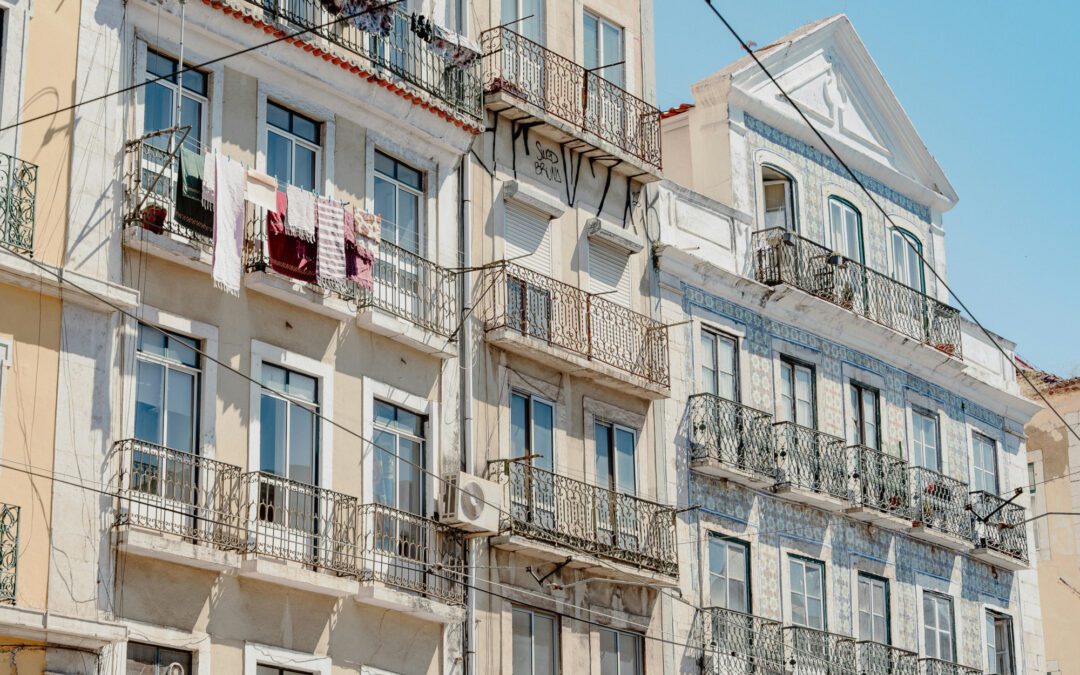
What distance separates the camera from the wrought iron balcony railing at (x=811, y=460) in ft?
98.1

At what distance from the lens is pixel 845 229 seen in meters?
33.4

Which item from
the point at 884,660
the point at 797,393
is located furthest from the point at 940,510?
the point at 797,393

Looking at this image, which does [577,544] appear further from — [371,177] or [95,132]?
[95,132]

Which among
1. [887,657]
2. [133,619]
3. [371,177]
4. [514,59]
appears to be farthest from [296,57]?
[887,657]

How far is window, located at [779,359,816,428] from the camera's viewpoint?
30719mm

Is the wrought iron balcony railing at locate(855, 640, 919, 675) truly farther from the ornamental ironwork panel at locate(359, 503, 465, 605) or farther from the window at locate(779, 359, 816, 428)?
the ornamental ironwork panel at locate(359, 503, 465, 605)

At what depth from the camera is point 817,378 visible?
1239 inches

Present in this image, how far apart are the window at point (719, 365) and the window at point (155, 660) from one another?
10705 millimetres

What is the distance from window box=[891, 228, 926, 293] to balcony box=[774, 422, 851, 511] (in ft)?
14.9

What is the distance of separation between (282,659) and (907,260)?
16.6 m

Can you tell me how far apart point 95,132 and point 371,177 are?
4303 millimetres

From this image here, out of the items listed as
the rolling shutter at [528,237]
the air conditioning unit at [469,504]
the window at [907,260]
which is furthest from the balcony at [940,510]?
the air conditioning unit at [469,504]

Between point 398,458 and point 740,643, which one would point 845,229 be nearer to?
point 740,643

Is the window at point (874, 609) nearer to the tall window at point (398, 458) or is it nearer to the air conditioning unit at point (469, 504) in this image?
the air conditioning unit at point (469, 504)
